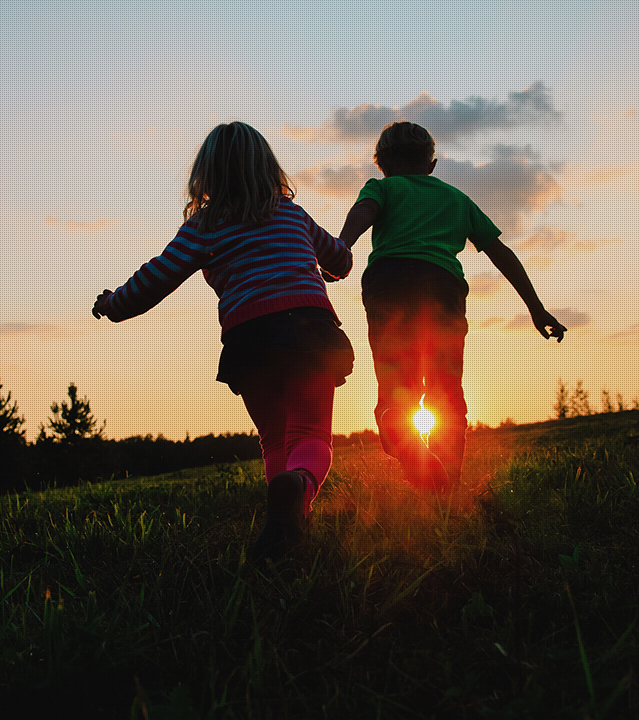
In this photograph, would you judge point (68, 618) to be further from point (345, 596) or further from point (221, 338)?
point (221, 338)

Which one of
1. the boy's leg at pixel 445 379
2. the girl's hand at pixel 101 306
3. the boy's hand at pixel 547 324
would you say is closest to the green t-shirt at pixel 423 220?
the boy's leg at pixel 445 379

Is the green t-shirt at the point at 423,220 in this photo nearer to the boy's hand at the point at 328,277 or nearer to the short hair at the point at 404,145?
the short hair at the point at 404,145

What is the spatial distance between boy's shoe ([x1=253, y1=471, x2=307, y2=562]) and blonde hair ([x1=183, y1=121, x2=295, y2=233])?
4.18 ft

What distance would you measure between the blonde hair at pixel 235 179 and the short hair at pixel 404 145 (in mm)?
1130

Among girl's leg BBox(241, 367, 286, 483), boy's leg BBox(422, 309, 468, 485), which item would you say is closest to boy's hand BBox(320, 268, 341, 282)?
boy's leg BBox(422, 309, 468, 485)

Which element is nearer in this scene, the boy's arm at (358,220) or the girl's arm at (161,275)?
the girl's arm at (161,275)

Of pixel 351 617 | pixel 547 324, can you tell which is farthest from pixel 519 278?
pixel 351 617

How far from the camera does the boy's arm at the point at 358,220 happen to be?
10.6ft

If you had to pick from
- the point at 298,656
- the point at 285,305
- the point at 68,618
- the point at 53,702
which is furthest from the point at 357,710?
the point at 285,305

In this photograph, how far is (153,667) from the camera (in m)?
1.37

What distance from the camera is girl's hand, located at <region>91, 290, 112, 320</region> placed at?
2.75 meters

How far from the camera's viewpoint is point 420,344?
129 inches

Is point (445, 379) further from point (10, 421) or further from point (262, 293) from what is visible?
point (10, 421)

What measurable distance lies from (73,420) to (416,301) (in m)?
50.9
